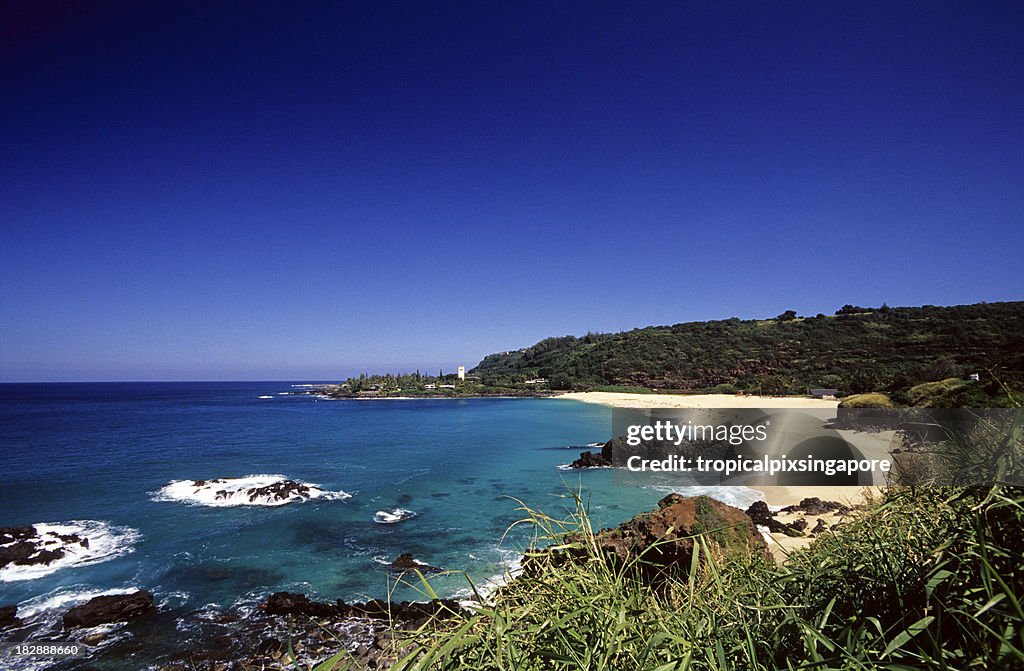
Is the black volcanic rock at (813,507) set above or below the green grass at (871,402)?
below

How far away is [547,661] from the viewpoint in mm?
1429

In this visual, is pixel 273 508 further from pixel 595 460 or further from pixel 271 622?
pixel 595 460

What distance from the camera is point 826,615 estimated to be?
52.5 inches

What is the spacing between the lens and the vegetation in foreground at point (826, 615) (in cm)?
119

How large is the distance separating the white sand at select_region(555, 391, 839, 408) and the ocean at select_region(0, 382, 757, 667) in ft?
39.6

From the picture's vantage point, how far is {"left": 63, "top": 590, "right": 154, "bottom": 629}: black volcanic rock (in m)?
7.98

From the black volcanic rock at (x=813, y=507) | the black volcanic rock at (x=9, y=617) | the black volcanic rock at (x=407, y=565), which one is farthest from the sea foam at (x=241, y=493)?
the black volcanic rock at (x=813, y=507)

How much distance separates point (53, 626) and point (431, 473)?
43.6ft

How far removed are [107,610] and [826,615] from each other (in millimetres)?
11478

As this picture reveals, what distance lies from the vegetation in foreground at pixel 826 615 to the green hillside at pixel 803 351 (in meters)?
22.5

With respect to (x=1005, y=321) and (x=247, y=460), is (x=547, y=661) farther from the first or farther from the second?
(x=1005, y=321)

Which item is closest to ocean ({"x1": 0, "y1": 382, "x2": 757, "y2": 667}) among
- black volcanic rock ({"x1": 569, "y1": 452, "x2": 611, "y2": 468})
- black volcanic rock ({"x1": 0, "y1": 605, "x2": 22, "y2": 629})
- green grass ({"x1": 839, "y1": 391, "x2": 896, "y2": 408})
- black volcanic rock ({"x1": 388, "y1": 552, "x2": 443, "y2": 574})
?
black volcanic rock ({"x1": 0, "y1": 605, "x2": 22, "y2": 629})

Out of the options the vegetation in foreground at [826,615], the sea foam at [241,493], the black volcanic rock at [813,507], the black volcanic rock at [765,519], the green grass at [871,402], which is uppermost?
the vegetation in foreground at [826,615]

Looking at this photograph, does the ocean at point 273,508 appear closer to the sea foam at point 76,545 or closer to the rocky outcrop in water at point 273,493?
the sea foam at point 76,545
